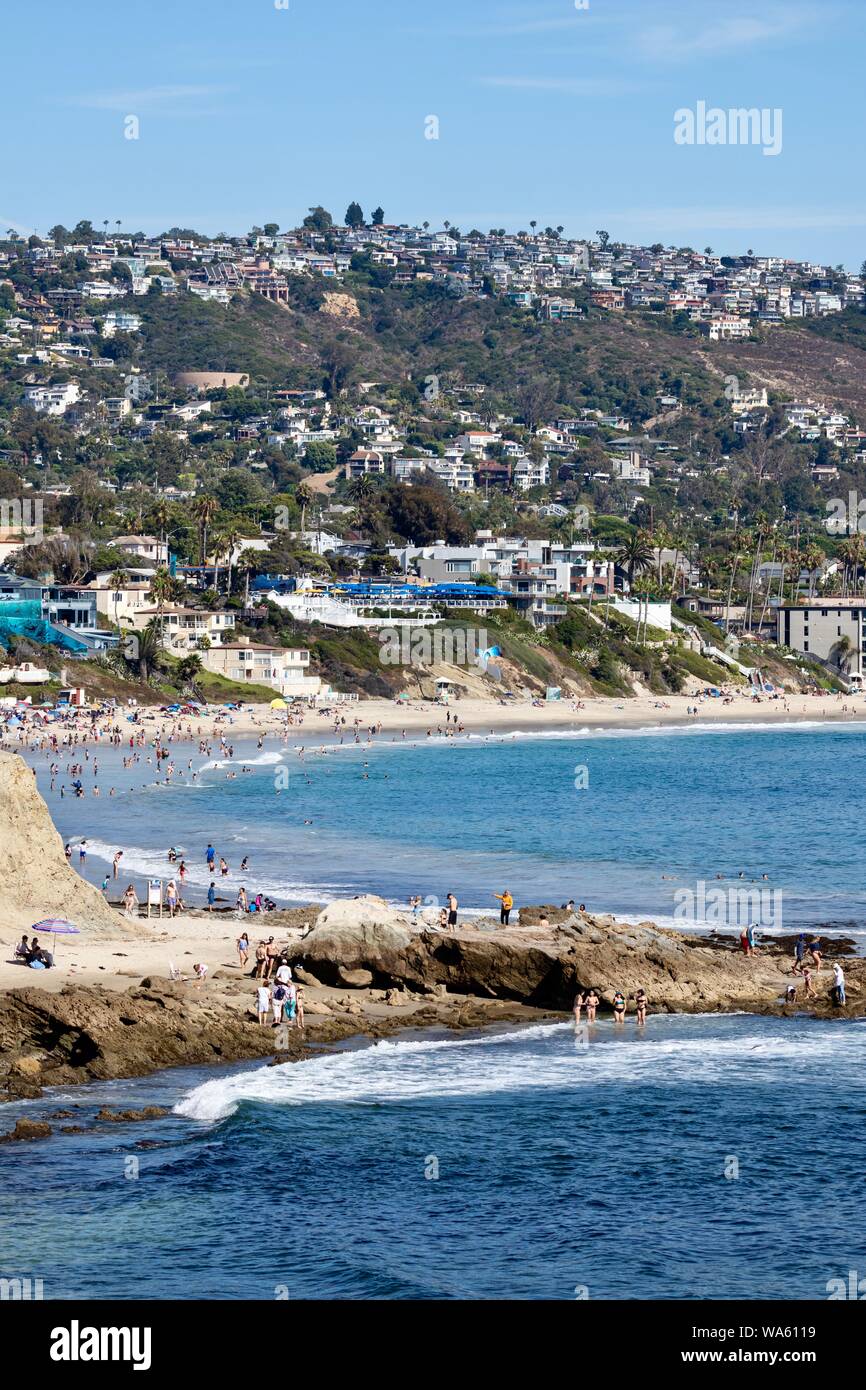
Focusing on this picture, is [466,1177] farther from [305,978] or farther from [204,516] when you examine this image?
[204,516]

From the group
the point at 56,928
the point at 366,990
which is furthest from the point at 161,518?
A: the point at 366,990

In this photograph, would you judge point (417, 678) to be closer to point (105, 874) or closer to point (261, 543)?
point (261, 543)

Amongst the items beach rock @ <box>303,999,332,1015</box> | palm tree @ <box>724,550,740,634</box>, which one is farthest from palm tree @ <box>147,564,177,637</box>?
beach rock @ <box>303,999,332,1015</box>

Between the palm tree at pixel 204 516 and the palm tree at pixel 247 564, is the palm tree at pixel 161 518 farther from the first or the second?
the palm tree at pixel 247 564

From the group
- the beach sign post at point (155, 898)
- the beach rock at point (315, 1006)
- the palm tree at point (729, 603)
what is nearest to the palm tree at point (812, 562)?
the palm tree at point (729, 603)
